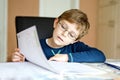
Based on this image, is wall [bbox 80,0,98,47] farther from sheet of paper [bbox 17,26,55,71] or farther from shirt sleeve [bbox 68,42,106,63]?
sheet of paper [bbox 17,26,55,71]

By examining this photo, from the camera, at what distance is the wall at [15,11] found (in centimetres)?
303

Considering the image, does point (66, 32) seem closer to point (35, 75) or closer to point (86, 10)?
point (35, 75)

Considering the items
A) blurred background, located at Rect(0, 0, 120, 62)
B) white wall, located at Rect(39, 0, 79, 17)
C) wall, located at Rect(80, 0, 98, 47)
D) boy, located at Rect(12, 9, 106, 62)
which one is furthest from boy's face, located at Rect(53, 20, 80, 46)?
wall, located at Rect(80, 0, 98, 47)

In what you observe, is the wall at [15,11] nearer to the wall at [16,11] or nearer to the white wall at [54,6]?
the wall at [16,11]

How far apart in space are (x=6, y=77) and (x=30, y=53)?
17 centimetres

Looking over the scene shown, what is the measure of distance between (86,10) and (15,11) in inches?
41.1

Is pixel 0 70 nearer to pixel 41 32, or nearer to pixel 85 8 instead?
pixel 41 32

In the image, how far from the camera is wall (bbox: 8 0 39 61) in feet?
9.94

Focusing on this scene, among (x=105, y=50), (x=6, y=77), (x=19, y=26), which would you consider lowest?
(x=105, y=50)

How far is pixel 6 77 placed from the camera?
0.66 metres

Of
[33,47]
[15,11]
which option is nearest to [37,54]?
[33,47]

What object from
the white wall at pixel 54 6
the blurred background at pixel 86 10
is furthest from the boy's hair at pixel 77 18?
the white wall at pixel 54 6

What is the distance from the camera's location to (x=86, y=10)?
136 inches

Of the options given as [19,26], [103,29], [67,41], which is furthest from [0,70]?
[103,29]
